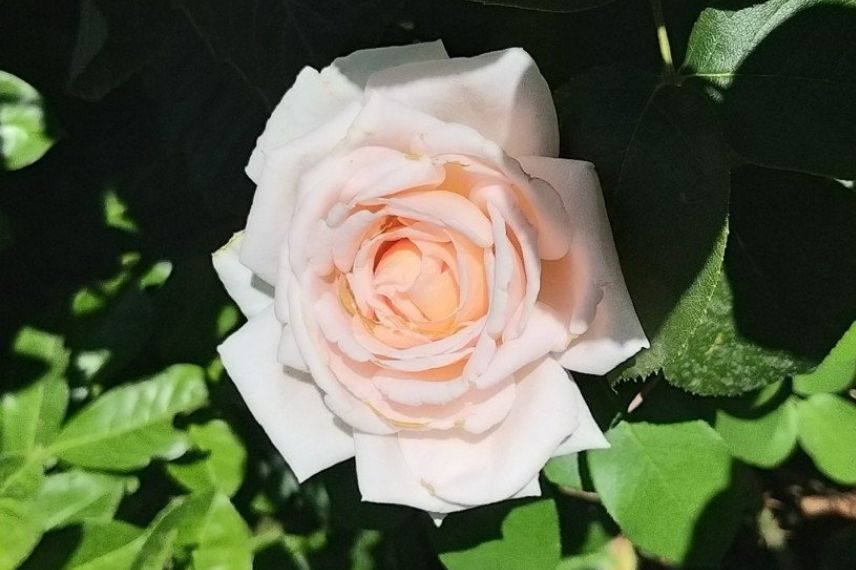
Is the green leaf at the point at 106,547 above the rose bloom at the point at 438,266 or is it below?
below

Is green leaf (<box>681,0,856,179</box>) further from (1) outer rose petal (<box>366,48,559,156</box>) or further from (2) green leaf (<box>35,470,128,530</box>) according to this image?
(2) green leaf (<box>35,470,128,530</box>)

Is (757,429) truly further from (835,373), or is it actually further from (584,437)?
(584,437)

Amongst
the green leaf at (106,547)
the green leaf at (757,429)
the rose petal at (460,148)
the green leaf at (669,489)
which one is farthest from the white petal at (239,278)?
the green leaf at (757,429)

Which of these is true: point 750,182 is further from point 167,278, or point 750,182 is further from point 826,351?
point 167,278

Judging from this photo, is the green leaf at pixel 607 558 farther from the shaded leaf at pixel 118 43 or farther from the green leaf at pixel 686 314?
the shaded leaf at pixel 118 43

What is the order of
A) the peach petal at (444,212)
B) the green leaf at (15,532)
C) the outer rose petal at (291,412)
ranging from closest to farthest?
the peach petal at (444,212), the outer rose petal at (291,412), the green leaf at (15,532)
